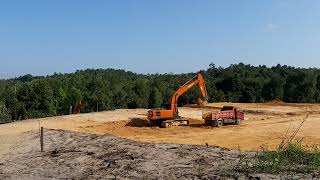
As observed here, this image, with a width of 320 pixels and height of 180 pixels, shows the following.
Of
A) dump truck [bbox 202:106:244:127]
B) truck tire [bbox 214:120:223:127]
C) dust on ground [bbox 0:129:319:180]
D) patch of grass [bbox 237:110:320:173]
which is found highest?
dump truck [bbox 202:106:244:127]

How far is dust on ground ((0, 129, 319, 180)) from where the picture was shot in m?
12.6

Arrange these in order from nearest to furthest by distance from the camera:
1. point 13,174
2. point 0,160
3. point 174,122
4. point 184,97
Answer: point 13,174 < point 0,160 < point 174,122 < point 184,97

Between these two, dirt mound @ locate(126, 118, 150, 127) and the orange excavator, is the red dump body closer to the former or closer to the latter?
the orange excavator

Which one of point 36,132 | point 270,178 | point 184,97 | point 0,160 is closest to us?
point 270,178

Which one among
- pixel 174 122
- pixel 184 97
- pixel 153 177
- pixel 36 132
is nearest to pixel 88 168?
pixel 153 177

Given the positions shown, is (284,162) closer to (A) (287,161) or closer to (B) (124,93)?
(A) (287,161)

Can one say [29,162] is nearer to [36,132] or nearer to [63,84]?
[36,132]

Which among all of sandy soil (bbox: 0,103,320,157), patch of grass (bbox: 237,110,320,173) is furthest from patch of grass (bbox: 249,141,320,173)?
sandy soil (bbox: 0,103,320,157)

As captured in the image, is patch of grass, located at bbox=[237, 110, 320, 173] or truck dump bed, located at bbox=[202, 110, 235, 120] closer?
patch of grass, located at bbox=[237, 110, 320, 173]

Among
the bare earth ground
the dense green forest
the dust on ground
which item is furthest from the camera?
the dense green forest

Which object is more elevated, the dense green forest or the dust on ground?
the dense green forest

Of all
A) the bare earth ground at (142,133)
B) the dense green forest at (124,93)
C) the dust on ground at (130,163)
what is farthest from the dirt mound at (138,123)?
the dense green forest at (124,93)

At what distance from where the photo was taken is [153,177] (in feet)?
40.9

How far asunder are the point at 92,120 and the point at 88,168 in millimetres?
21938
